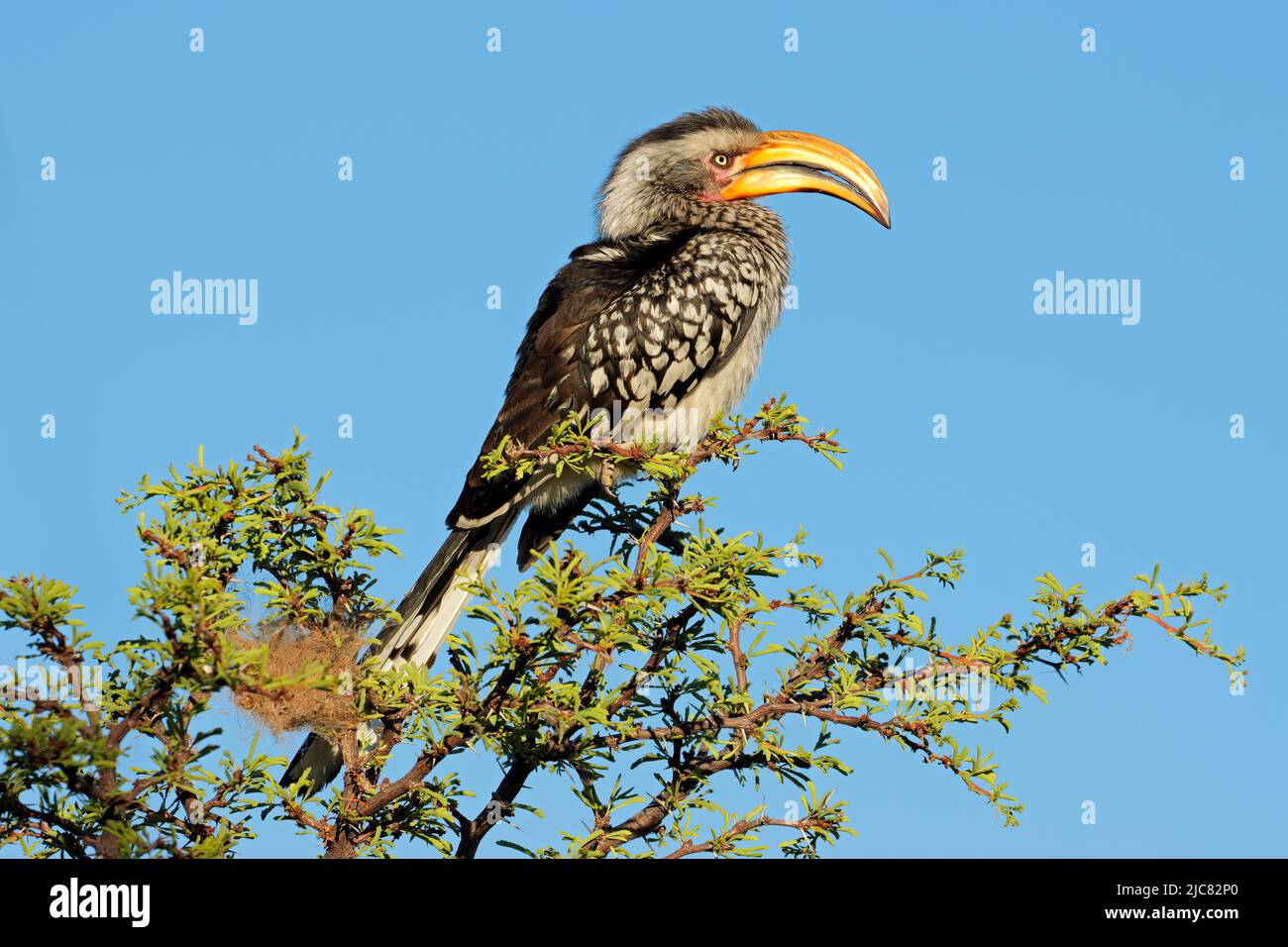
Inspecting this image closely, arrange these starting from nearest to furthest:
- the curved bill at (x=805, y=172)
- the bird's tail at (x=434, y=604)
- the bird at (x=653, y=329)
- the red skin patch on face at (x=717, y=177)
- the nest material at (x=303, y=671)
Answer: the nest material at (x=303, y=671)
the bird's tail at (x=434, y=604)
the bird at (x=653, y=329)
the curved bill at (x=805, y=172)
the red skin patch on face at (x=717, y=177)

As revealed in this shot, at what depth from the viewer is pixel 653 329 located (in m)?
6.95

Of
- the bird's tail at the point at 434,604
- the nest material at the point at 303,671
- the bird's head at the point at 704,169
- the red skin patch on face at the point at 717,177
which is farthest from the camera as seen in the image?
the red skin patch on face at the point at 717,177

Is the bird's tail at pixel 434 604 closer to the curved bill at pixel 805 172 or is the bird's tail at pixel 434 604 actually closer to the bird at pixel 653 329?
the bird at pixel 653 329

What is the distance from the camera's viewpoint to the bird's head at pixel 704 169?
8.14 meters

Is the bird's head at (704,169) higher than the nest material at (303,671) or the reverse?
higher

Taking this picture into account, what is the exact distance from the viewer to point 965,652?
4.51 metres

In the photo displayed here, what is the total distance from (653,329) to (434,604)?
6.54 ft

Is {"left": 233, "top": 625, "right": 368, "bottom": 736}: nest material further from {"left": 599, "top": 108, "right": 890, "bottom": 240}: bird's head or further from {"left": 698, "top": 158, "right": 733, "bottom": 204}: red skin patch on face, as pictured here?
{"left": 698, "top": 158, "right": 733, "bottom": 204}: red skin patch on face

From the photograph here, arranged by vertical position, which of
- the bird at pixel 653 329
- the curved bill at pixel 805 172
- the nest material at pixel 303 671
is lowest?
the nest material at pixel 303 671

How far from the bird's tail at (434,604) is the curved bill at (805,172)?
3.00m

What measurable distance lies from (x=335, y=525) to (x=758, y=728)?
1609 millimetres

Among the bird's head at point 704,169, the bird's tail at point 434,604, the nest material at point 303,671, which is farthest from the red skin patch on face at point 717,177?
the nest material at point 303,671

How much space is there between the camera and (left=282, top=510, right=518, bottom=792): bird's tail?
5652 millimetres

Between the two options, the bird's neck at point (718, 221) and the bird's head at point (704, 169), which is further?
the bird's head at point (704, 169)
